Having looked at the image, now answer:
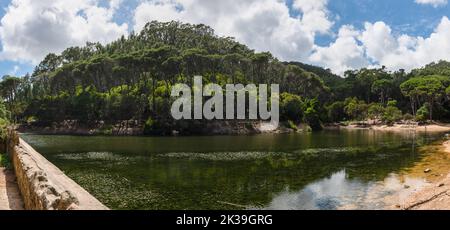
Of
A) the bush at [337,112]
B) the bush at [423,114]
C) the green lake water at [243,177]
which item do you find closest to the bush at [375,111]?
the bush at [337,112]

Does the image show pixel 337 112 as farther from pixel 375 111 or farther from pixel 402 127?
pixel 402 127

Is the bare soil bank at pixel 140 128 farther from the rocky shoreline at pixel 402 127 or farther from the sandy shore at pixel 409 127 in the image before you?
the sandy shore at pixel 409 127

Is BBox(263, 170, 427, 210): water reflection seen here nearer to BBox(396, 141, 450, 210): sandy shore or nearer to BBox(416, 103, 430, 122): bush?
BBox(396, 141, 450, 210): sandy shore

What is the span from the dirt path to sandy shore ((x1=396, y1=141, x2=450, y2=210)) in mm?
19426

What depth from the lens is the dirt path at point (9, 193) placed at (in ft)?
62.8

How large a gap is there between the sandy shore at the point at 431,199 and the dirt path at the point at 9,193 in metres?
19.4

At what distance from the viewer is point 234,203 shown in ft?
79.9

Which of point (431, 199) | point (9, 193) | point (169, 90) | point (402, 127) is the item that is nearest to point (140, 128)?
point (169, 90)

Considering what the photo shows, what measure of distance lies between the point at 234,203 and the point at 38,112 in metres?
96.0

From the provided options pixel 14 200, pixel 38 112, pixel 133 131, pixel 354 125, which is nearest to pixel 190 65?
pixel 133 131

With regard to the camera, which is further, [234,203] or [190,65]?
[190,65]

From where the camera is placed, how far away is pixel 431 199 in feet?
71.2

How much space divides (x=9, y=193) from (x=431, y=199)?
2244cm
